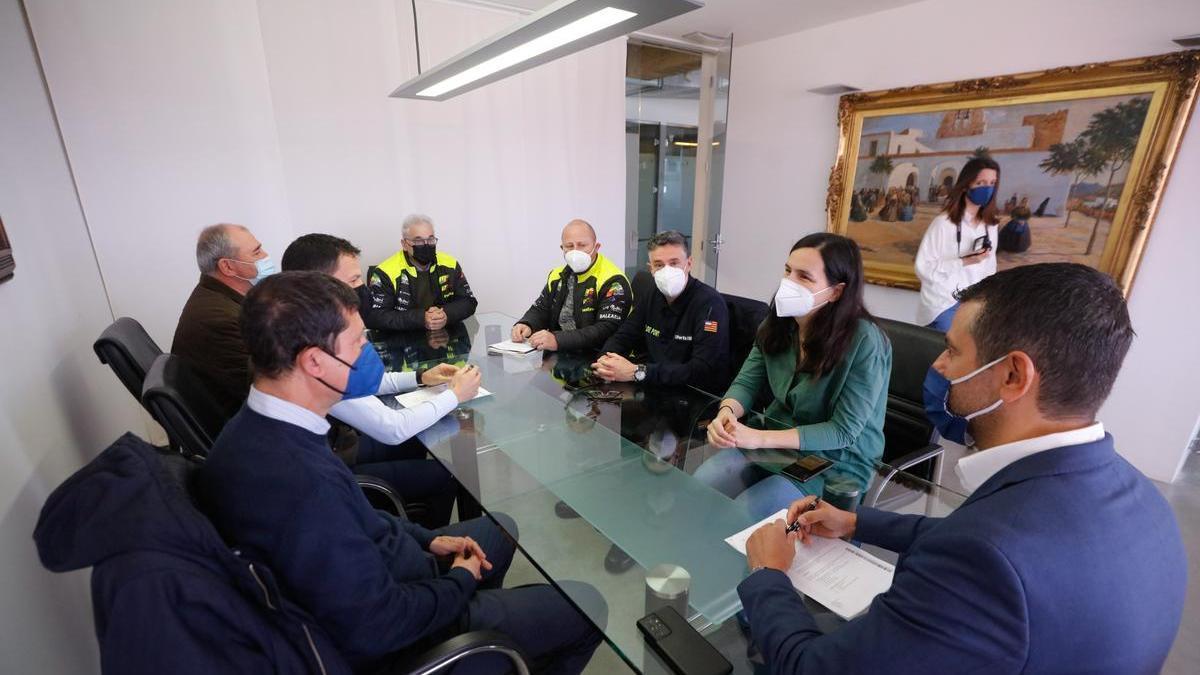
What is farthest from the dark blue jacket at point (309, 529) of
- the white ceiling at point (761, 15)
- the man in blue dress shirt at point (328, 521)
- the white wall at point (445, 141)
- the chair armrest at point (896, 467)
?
the white ceiling at point (761, 15)

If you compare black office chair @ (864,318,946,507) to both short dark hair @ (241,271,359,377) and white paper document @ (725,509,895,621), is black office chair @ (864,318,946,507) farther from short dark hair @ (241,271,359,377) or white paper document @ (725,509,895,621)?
short dark hair @ (241,271,359,377)

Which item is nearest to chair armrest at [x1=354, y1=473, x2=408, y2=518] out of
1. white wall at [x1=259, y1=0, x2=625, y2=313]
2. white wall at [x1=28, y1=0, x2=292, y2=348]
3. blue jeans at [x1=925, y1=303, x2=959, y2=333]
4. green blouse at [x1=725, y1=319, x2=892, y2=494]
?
green blouse at [x1=725, y1=319, x2=892, y2=494]

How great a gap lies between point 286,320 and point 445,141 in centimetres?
305

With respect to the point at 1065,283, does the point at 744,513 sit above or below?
below

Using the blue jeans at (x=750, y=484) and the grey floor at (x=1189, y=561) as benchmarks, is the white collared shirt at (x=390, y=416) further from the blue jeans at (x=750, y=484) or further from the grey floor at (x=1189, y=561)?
the grey floor at (x=1189, y=561)

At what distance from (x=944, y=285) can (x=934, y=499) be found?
1.98 m

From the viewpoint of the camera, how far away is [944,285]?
9.78 ft

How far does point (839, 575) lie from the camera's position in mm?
1078

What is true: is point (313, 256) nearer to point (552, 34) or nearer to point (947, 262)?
point (552, 34)

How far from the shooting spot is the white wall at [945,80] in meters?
2.64

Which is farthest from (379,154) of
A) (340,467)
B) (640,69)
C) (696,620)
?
(696,620)

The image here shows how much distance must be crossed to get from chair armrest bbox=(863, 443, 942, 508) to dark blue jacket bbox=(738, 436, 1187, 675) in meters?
0.83

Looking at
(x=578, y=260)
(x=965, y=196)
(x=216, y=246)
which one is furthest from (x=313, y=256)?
(x=965, y=196)

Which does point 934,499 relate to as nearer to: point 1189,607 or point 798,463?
point 798,463
